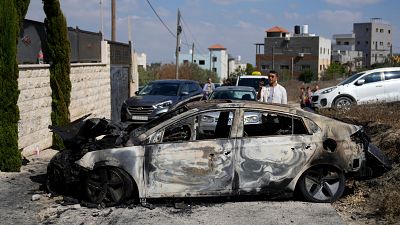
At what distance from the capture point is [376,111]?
45.8ft

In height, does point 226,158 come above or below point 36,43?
below

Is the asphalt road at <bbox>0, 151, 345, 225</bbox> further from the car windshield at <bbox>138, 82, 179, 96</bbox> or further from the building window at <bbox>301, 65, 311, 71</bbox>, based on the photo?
the building window at <bbox>301, 65, 311, 71</bbox>

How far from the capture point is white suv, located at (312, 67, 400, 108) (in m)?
19.8

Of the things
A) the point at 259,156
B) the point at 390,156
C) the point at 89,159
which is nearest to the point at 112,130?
the point at 89,159

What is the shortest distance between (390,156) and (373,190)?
152cm

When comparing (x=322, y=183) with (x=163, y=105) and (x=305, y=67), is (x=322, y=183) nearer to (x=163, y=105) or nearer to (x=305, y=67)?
(x=163, y=105)

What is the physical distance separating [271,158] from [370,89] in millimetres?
13819

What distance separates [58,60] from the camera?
12727 millimetres

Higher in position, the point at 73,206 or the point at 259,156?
the point at 259,156

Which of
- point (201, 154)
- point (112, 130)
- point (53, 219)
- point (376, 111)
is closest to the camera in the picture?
point (53, 219)

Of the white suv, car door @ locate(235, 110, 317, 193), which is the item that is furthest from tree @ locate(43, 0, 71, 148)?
the white suv

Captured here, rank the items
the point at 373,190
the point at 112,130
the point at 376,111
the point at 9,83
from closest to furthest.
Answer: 1. the point at 373,190
2. the point at 112,130
3. the point at 9,83
4. the point at 376,111

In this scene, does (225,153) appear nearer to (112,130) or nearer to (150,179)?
(150,179)

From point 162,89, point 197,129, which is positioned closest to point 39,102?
point 197,129
